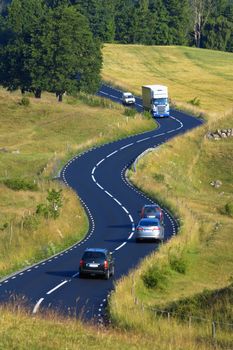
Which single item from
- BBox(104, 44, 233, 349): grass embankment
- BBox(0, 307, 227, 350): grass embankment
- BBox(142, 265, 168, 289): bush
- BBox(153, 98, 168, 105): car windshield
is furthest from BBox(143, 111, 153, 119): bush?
BBox(0, 307, 227, 350): grass embankment

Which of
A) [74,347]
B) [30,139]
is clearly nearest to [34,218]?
[74,347]

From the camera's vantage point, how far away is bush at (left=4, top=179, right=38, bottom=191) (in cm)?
7077

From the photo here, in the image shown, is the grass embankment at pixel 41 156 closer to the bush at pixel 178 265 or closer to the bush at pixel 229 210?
the bush at pixel 178 265

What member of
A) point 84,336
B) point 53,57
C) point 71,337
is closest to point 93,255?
point 84,336

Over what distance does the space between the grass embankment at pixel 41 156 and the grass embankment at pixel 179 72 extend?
2059 centimetres

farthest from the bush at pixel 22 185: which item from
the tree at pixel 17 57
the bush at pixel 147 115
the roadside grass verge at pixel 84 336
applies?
the tree at pixel 17 57

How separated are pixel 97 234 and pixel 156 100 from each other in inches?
2509

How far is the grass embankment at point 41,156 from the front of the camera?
4984 cm

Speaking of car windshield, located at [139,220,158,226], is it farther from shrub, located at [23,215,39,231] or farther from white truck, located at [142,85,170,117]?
white truck, located at [142,85,170,117]

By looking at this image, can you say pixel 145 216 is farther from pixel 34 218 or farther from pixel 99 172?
pixel 99 172

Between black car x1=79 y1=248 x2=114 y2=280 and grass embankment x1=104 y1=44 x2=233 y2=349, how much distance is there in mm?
1418

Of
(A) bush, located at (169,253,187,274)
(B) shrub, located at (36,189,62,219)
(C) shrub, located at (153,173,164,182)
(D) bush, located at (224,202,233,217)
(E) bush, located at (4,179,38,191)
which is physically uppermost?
(A) bush, located at (169,253,187,274)

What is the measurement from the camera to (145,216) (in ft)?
192

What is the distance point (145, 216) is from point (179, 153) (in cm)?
3482
